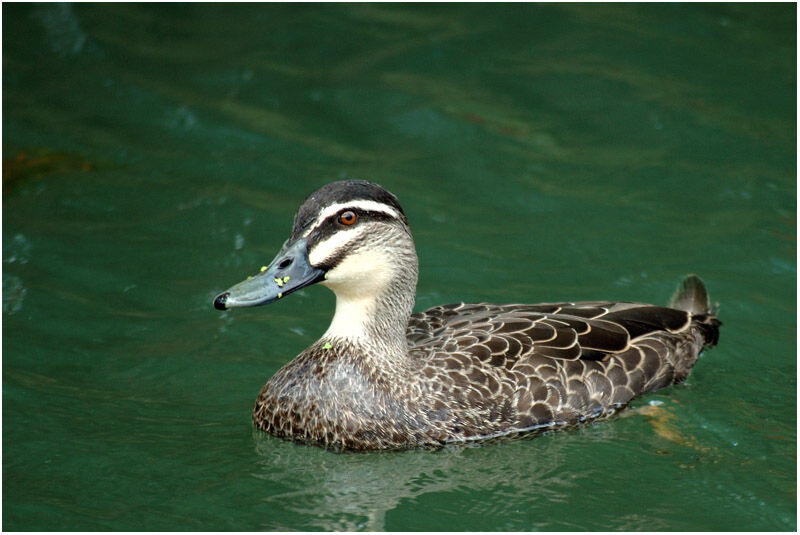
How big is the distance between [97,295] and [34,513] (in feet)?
10.9

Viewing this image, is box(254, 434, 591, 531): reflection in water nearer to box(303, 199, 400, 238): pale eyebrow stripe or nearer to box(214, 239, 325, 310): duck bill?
box(214, 239, 325, 310): duck bill

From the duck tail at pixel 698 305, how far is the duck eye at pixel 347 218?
124 inches

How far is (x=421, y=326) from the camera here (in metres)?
8.57

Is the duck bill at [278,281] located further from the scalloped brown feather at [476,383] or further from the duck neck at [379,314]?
the scalloped brown feather at [476,383]

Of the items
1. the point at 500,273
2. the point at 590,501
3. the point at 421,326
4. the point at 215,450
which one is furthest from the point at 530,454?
the point at 500,273

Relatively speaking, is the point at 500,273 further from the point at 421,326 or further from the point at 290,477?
the point at 290,477

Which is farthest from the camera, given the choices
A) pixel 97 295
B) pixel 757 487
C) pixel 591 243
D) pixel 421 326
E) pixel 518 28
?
pixel 518 28

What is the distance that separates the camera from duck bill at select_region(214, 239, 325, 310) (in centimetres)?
720

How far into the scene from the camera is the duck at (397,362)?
291 inches

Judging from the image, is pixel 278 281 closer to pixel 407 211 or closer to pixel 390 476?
pixel 390 476

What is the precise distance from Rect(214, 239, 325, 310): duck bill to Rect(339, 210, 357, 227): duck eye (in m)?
0.29

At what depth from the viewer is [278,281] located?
726cm

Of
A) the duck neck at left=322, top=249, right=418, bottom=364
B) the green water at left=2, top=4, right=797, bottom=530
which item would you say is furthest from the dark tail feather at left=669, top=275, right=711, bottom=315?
the duck neck at left=322, top=249, right=418, bottom=364

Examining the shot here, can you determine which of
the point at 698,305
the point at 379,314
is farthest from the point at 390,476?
the point at 698,305
